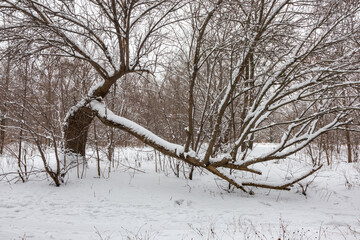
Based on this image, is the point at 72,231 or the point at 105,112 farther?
the point at 105,112

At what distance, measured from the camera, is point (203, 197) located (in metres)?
4.65

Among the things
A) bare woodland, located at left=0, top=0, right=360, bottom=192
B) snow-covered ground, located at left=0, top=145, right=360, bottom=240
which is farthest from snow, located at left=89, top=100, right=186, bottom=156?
snow-covered ground, located at left=0, top=145, right=360, bottom=240

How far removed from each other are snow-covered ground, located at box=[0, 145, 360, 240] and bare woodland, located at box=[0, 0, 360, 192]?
1.60 ft

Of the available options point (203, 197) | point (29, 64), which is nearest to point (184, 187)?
point (203, 197)

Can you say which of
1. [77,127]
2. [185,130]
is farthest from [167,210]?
[77,127]

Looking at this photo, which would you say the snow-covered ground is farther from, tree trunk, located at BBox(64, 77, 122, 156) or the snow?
the snow

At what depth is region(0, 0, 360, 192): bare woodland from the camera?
13.1 feet

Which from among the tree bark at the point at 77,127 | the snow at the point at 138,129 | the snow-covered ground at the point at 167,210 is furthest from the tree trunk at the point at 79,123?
the snow-covered ground at the point at 167,210

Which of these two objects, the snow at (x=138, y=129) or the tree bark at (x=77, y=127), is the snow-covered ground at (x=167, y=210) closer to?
the tree bark at (x=77, y=127)

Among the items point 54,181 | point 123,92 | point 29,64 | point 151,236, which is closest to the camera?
point 151,236

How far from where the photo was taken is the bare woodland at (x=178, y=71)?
398cm

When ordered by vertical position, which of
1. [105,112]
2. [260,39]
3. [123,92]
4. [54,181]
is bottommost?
[54,181]

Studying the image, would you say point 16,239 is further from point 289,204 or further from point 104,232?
point 289,204

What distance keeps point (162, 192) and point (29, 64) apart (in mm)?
4208
